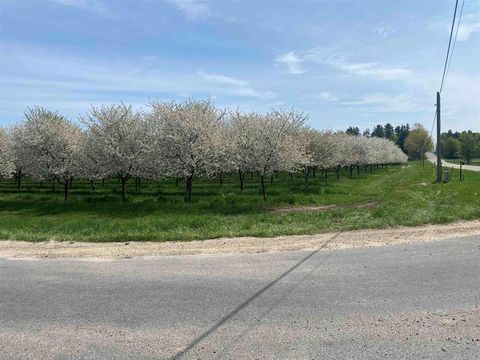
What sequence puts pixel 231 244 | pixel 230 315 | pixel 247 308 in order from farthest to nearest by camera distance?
pixel 231 244 → pixel 247 308 → pixel 230 315

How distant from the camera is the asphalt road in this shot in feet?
14.9

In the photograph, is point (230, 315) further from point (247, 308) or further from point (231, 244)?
point (231, 244)

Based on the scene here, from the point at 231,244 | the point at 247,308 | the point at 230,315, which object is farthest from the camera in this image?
the point at 231,244

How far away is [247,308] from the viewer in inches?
226

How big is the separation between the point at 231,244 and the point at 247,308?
16.3 ft

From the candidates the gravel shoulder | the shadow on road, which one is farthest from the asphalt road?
the gravel shoulder

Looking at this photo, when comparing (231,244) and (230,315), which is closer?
(230,315)

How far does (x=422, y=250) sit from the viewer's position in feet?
30.2

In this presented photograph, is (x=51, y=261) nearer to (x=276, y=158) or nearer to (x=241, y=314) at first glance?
(x=241, y=314)

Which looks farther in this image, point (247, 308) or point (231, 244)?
point (231, 244)

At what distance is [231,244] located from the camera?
10.7 metres

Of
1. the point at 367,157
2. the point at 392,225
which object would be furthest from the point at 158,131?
the point at 367,157

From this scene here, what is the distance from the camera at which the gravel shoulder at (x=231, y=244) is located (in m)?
9.81

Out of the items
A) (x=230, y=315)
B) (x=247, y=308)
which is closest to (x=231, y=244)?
(x=247, y=308)
